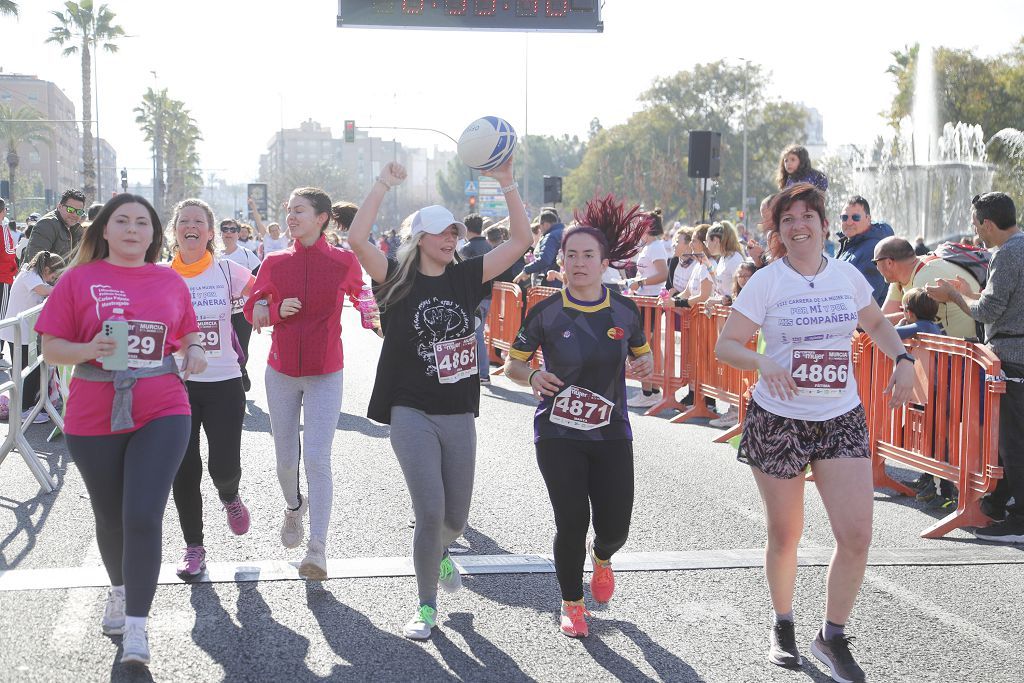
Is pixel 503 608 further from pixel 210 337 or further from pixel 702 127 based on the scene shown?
pixel 702 127

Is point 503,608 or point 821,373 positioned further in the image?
point 503,608

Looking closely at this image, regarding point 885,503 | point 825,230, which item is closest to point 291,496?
point 825,230

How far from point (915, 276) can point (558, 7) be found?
11.3 m

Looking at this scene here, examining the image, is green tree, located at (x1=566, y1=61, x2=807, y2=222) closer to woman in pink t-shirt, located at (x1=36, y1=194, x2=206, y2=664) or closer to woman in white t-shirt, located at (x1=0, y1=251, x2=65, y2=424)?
Answer: woman in white t-shirt, located at (x1=0, y1=251, x2=65, y2=424)

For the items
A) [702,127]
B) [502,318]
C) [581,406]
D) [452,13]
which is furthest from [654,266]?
[702,127]

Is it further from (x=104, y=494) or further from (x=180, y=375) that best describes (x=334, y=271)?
(x=104, y=494)

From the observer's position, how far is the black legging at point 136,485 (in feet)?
14.7

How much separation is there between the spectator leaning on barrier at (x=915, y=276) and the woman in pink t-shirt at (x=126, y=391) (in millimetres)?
5151

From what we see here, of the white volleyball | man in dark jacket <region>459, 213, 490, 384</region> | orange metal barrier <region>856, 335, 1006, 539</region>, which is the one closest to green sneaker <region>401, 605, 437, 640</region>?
the white volleyball

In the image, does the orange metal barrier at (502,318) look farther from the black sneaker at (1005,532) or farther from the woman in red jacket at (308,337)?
the woman in red jacket at (308,337)

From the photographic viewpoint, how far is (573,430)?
491cm

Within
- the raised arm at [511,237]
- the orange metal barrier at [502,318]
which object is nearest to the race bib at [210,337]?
the raised arm at [511,237]

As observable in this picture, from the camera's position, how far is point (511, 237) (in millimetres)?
5371

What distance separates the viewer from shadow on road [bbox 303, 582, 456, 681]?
14.7ft
